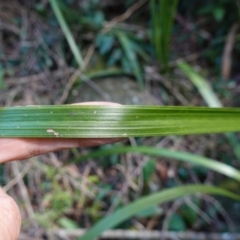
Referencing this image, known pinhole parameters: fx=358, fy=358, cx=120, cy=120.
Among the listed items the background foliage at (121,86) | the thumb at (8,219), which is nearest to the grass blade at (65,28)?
the background foliage at (121,86)

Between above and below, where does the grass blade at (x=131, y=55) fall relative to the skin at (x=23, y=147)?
above

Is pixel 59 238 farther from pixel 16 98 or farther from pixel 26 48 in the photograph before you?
pixel 26 48

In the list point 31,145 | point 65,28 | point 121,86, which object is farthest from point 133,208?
point 65,28

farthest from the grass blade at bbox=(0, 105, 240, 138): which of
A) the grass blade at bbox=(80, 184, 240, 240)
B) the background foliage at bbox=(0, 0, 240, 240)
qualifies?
the background foliage at bbox=(0, 0, 240, 240)

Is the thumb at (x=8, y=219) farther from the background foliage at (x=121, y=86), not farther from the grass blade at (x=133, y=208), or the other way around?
the background foliage at (x=121, y=86)

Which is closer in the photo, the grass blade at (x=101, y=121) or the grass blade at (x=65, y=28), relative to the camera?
the grass blade at (x=101, y=121)

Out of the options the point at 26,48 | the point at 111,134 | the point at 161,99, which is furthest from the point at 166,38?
the point at 111,134
